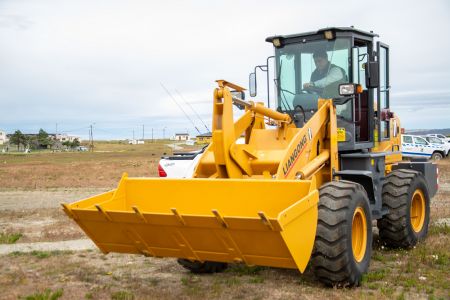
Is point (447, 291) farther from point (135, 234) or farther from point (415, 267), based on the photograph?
point (135, 234)

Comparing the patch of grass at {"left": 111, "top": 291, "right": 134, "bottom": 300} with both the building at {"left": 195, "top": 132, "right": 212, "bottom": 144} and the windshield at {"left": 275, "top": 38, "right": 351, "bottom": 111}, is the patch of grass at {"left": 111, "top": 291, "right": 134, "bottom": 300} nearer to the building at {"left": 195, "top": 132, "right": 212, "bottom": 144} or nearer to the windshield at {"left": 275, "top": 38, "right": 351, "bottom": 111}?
the building at {"left": 195, "top": 132, "right": 212, "bottom": 144}

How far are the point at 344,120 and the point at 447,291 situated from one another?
281cm

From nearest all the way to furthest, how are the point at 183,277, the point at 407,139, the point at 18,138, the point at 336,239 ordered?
the point at 336,239, the point at 183,277, the point at 407,139, the point at 18,138

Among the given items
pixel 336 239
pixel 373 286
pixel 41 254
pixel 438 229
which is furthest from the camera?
pixel 438 229

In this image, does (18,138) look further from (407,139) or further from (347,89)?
(347,89)

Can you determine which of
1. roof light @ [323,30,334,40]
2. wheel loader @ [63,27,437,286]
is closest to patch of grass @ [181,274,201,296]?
wheel loader @ [63,27,437,286]

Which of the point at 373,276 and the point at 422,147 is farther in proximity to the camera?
the point at 422,147

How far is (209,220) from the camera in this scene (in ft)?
17.4

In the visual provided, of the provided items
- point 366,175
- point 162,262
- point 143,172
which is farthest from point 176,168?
point 143,172

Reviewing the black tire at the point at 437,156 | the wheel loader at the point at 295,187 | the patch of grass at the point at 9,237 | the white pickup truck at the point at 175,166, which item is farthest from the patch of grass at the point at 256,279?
the black tire at the point at 437,156

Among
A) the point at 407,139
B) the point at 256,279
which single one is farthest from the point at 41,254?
the point at 407,139

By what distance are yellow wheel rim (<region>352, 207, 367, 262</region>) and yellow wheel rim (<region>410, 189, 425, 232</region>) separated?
249cm

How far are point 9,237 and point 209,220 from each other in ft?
19.7

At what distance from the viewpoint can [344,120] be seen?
26.1 feet
